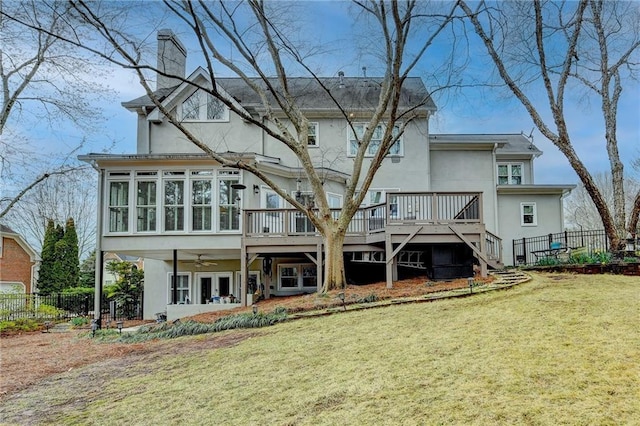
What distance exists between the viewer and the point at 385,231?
12.2 meters

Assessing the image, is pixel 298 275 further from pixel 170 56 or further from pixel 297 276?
pixel 170 56

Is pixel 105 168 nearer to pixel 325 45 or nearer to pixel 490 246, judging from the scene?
pixel 325 45

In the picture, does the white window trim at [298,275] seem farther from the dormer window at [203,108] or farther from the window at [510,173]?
the window at [510,173]

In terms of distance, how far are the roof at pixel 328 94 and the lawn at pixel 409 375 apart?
36.0 feet

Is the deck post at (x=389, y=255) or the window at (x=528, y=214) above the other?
the window at (x=528, y=214)

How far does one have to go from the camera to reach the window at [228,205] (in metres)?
14.3

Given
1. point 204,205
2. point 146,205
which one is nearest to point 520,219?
point 204,205

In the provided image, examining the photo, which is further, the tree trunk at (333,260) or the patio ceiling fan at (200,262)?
the patio ceiling fan at (200,262)

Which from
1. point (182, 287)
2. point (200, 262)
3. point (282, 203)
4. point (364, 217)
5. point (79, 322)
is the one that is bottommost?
point (79, 322)

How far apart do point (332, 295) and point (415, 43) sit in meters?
7.07

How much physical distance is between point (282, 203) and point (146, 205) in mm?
4384

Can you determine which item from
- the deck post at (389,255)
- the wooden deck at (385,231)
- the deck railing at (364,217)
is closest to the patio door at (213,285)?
the wooden deck at (385,231)

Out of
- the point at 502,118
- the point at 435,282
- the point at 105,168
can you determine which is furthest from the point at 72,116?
the point at 502,118

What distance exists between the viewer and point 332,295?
1127 centimetres
